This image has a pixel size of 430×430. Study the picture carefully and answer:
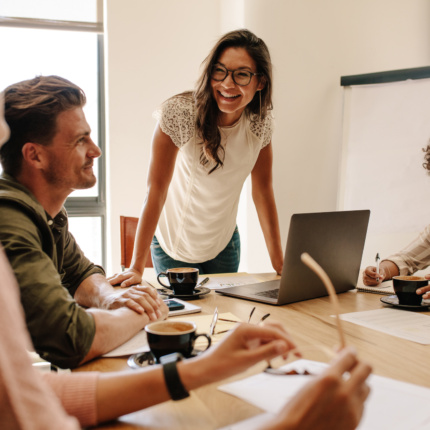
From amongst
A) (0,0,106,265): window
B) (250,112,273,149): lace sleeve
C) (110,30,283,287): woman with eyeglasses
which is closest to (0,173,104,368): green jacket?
(110,30,283,287): woman with eyeglasses

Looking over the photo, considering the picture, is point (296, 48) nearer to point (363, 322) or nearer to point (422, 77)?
point (422, 77)

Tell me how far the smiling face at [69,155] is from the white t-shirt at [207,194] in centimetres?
60

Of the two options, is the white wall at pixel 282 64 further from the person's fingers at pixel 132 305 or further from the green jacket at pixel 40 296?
the green jacket at pixel 40 296

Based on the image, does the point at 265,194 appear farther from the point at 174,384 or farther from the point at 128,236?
the point at 174,384

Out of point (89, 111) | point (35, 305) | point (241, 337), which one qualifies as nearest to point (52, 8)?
point (89, 111)

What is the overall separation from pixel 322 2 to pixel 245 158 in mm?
→ 1497

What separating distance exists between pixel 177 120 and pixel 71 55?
192 cm

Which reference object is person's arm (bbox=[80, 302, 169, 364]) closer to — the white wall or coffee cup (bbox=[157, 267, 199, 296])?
coffee cup (bbox=[157, 267, 199, 296])

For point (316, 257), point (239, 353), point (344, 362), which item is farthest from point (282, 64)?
point (344, 362)

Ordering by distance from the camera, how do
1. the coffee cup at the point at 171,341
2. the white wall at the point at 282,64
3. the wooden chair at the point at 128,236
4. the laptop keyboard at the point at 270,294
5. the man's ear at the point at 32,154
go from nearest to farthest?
1. the coffee cup at the point at 171,341
2. the man's ear at the point at 32,154
3. the laptop keyboard at the point at 270,294
4. the wooden chair at the point at 128,236
5. the white wall at the point at 282,64

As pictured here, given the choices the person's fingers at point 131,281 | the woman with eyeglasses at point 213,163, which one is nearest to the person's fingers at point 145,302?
the person's fingers at point 131,281

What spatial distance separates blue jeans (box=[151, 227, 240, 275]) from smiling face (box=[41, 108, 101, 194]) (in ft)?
2.36

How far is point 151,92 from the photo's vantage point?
3.10 m

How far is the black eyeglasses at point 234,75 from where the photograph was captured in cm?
173
